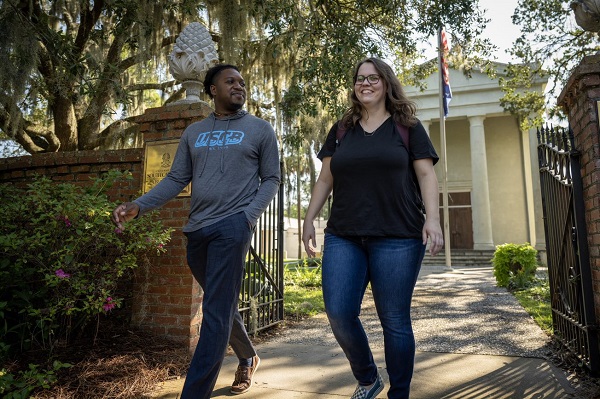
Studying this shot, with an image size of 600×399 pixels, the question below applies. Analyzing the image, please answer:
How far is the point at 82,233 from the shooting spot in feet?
10.1

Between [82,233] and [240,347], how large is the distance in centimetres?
135

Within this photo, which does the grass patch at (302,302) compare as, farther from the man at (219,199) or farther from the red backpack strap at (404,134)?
the red backpack strap at (404,134)

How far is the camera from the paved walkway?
2.89 m

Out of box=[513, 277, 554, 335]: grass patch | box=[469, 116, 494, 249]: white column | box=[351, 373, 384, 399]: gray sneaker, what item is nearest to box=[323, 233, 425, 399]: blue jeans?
box=[351, 373, 384, 399]: gray sneaker

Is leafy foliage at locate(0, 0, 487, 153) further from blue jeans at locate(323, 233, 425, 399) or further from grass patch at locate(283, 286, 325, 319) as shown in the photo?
blue jeans at locate(323, 233, 425, 399)

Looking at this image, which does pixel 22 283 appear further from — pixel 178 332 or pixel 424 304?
pixel 424 304

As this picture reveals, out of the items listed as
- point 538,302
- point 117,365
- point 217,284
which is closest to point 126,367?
point 117,365

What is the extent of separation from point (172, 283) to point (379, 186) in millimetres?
2277

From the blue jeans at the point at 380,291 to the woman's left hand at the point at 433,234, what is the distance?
0.07m

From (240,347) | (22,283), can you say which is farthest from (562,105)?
(22,283)

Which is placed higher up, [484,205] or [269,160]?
[484,205]

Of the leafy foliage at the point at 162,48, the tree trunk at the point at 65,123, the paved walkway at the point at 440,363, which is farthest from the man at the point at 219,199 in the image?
the tree trunk at the point at 65,123

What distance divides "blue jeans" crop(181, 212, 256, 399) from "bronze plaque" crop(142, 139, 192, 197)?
1750mm

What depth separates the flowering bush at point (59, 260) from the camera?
3076mm
